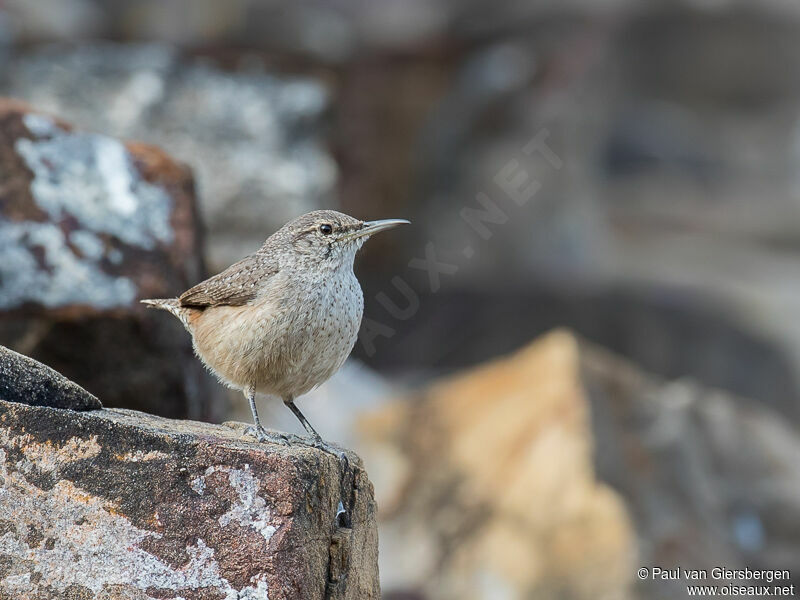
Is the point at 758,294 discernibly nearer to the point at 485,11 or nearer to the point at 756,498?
the point at 485,11

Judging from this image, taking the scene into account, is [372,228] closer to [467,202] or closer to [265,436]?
[265,436]

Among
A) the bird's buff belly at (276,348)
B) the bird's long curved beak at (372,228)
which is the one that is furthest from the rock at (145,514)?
the bird's long curved beak at (372,228)

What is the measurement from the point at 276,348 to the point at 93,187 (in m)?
2.02

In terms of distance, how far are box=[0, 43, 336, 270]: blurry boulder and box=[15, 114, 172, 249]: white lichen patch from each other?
10.9ft

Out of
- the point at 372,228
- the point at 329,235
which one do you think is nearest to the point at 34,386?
the point at 329,235

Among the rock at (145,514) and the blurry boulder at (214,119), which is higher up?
the rock at (145,514)

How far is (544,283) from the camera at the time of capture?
42.4 ft

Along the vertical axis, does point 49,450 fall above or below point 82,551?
above

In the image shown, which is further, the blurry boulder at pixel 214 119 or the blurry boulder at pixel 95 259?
the blurry boulder at pixel 214 119

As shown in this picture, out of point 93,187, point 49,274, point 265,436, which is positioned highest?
point 265,436

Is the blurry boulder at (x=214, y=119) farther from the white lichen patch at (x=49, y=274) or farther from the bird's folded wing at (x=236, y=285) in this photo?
the bird's folded wing at (x=236, y=285)

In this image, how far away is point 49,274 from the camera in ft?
18.5

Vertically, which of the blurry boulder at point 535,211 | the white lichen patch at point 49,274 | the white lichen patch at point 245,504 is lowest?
the blurry boulder at point 535,211

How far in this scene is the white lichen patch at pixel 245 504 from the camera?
3453 mm
